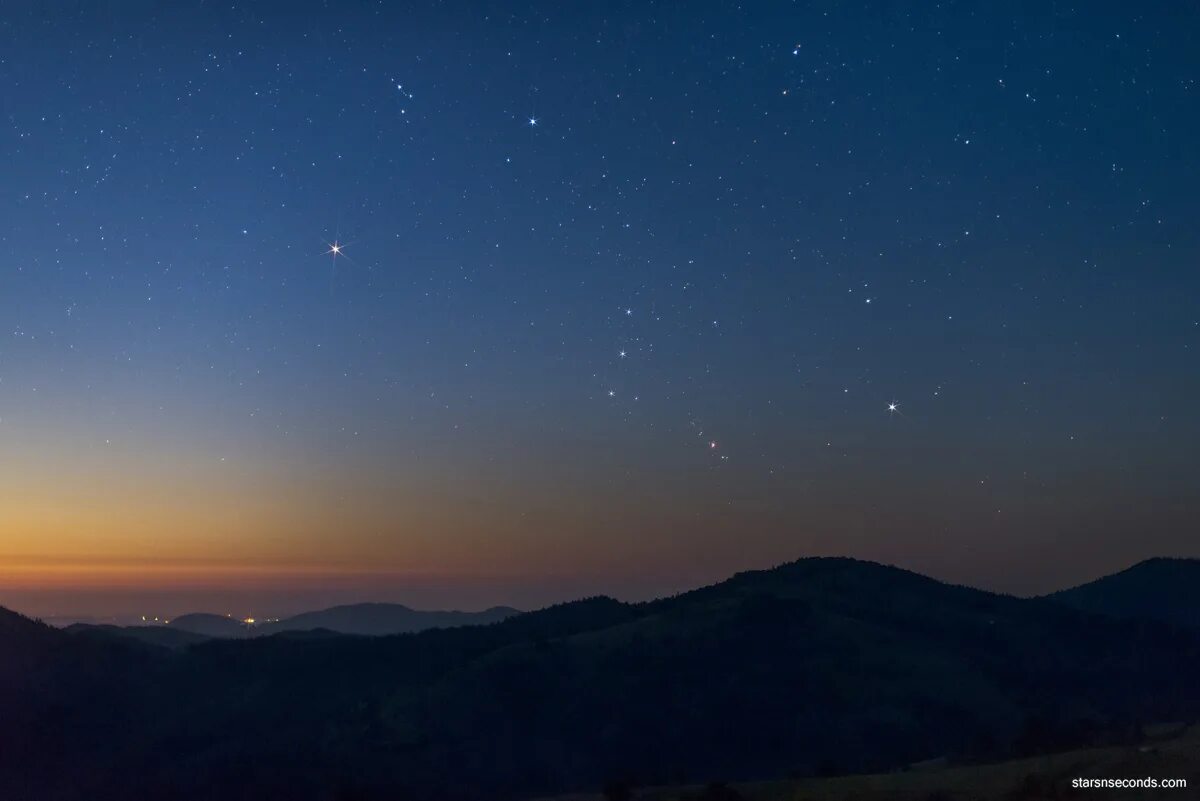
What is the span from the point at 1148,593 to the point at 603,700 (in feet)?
310

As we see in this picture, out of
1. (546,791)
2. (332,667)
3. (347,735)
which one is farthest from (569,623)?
(546,791)

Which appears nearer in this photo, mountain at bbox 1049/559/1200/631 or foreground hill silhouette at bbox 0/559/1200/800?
foreground hill silhouette at bbox 0/559/1200/800

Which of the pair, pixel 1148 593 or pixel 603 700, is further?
pixel 1148 593

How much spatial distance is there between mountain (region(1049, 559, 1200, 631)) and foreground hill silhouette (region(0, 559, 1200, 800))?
3432 cm

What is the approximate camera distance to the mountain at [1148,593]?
12262 cm

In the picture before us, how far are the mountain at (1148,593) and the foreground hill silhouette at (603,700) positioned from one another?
113 feet

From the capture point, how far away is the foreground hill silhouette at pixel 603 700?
54.8 m

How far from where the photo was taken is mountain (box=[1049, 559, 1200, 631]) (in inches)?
4828

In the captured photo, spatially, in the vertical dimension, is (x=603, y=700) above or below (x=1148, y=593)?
below

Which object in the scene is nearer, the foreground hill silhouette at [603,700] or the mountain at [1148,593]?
the foreground hill silhouette at [603,700]

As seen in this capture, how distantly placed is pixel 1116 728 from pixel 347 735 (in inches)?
1572

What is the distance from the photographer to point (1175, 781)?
23.0m

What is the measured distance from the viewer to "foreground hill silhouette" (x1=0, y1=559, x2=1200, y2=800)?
180ft

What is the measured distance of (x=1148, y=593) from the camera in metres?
131
